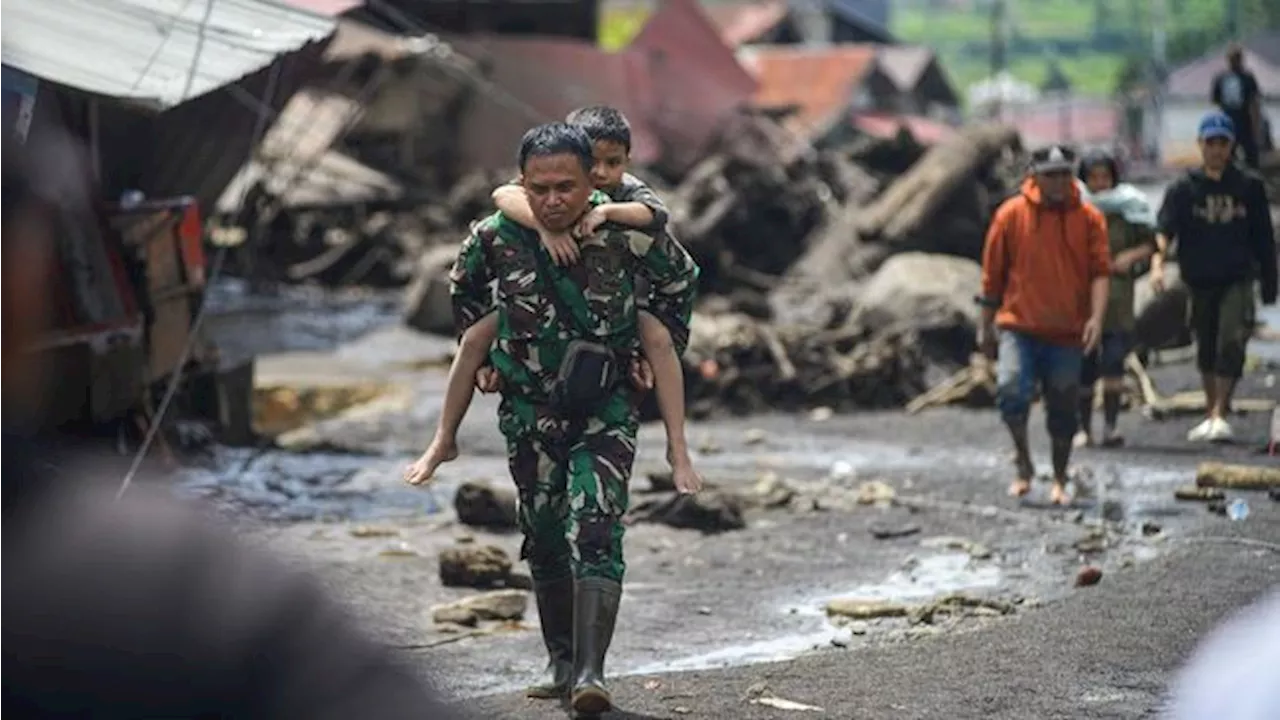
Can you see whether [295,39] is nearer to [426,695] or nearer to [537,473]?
[537,473]

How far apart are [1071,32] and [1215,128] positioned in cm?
9960

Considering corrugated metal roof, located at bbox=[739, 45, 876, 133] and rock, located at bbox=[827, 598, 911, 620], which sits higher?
corrugated metal roof, located at bbox=[739, 45, 876, 133]

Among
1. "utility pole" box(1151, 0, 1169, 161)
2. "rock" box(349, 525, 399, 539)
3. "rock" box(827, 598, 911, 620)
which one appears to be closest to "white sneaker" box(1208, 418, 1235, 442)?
"rock" box(827, 598, 911, 620)

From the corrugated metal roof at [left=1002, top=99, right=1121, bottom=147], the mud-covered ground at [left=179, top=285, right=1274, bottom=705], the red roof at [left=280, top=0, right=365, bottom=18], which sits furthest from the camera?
the corrugated metal roof at [left=1002, top=99, right=1121, bottom=147]

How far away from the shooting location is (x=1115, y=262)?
13453 mm

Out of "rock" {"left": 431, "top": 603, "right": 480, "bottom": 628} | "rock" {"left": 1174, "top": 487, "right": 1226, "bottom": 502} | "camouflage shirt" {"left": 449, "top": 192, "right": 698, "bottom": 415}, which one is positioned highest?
"camouflage shirt" {"left": 449, "top": 192, "right": 698, "bottom": 415}

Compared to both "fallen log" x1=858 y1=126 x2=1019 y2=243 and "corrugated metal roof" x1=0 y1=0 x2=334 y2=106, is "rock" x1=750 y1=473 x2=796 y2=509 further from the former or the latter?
"fallen log" x1=858 y1=126 x2=1019 y2=243

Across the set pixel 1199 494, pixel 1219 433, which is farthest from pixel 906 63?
pixel 1199 494

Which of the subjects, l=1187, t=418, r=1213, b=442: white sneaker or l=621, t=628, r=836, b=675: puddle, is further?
l=1187, t=418, r=1213, b=442: white sneaker

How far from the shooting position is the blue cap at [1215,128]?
13.1 m

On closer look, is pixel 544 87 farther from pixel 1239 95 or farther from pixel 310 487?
pixel 310 487

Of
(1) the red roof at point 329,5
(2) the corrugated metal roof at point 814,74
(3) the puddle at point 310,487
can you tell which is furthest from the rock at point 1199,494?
(2) the corrugated metal roof at point 814,74

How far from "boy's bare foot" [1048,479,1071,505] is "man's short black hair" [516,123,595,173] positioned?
5458 millimetres

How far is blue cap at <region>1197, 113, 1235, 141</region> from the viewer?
13.1 metres
